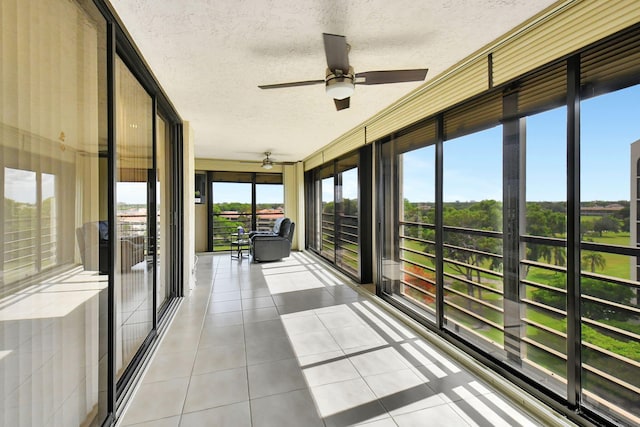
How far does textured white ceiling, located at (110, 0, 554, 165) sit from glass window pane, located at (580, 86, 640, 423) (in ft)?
2.61

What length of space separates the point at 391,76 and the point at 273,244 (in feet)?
16.5

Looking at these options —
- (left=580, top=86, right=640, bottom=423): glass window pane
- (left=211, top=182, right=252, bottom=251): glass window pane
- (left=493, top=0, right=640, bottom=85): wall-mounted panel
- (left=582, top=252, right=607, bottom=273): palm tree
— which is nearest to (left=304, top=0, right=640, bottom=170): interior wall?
(left=493, top=0, right=640, bottom=85): wall-mounted panel

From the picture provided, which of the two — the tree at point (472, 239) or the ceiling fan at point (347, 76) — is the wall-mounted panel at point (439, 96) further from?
the tree at point (472, 239)

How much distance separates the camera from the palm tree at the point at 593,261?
1.69 metres

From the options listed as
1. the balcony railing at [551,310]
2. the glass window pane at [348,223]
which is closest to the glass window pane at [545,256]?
the balcony railing at [551,310]

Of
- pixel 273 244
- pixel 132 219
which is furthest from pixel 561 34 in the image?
pixel 273 244

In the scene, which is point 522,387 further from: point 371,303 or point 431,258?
point 371,303

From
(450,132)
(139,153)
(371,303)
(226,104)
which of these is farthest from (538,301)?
(226,104)

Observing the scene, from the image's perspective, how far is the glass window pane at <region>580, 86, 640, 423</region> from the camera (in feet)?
5.13

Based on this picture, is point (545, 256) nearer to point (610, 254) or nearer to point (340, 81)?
point (610, 254)

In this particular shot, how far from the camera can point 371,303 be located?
396cm

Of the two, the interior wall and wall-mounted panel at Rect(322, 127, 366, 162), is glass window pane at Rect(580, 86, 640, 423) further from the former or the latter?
wall-mounted panel at Rect(322, 127, 366, 162)

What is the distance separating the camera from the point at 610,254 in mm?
1647

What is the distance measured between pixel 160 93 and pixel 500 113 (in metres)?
3.08
